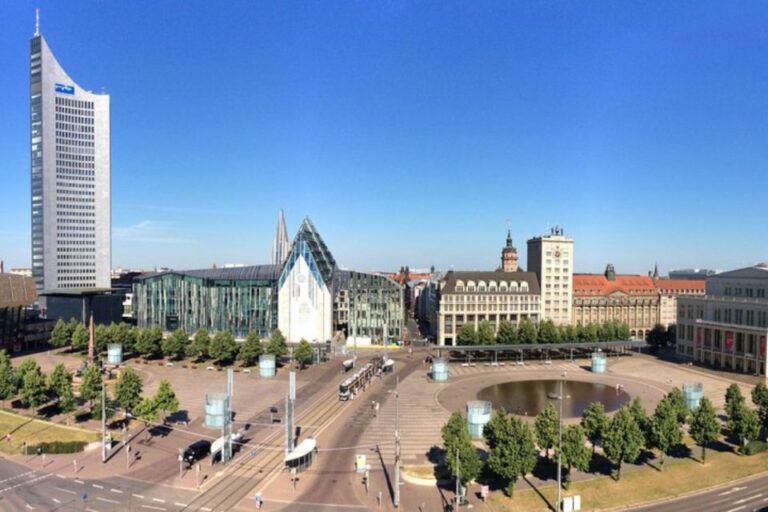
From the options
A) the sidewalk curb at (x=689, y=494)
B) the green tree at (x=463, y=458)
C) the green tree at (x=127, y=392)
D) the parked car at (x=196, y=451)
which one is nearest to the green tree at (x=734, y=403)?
the sidewalk curb at (x=689, y=494)

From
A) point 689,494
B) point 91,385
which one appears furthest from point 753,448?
point 91,385

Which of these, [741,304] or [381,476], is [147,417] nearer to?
[381,476]

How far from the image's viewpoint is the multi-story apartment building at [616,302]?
15788 centimetres

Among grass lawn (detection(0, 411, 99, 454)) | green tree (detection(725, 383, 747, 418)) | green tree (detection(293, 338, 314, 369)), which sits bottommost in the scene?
grass lawn (detection(0, 411, 99, 454))

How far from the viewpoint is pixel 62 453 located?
59531 mm

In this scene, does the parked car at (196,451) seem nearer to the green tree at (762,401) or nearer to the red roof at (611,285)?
the green tree at (762,401)

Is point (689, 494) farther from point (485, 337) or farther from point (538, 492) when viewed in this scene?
point (485, 337)

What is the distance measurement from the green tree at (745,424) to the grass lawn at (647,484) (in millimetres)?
2401

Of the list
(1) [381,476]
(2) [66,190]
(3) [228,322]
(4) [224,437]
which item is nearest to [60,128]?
(2) [66,190]

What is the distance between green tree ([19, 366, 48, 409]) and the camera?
72.2 m

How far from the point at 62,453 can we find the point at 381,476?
36165 millimetres

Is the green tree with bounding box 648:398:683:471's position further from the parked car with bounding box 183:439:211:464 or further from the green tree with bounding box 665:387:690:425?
the parked car with bounding box 183:439:211:464

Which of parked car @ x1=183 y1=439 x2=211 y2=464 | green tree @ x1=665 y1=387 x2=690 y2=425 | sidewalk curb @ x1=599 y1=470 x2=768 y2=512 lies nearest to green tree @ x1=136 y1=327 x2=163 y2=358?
parked car @ x1=183 y1=439 x2=211 y2=464

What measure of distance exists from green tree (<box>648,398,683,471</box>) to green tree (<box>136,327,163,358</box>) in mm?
96731
